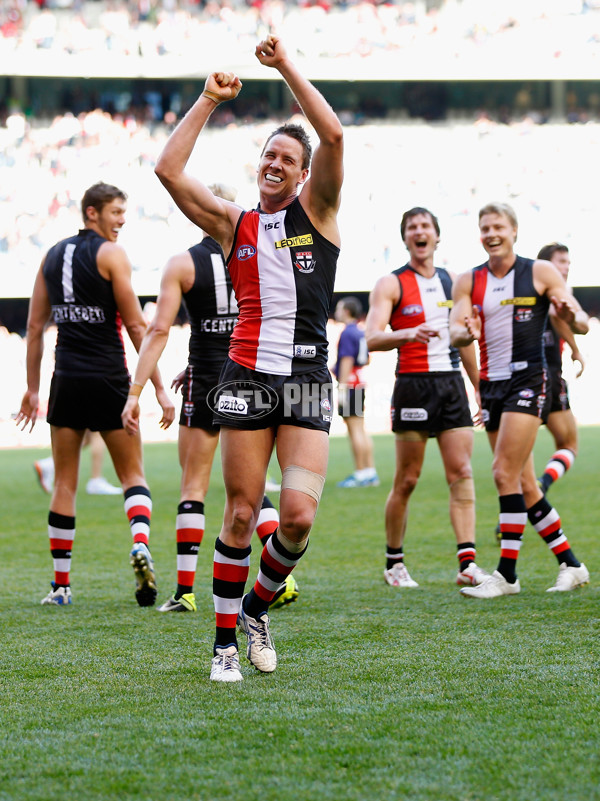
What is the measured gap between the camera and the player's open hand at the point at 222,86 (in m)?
3.84

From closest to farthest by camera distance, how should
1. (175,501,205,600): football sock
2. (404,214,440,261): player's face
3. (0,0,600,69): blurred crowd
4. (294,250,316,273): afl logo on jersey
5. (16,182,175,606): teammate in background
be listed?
(294,250,316,273): afl logo on jersey
(175,501,205,600): football sock
(16,182,175,606): teammate in background
(404,214,440,261): player's face
(0,0,600,69): blurred crowd

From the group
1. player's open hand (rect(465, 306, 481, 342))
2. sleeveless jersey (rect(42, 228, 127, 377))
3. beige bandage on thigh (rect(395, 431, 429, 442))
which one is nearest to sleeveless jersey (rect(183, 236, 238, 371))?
sleeveless jersey (rect(42, 228, 127, 377))

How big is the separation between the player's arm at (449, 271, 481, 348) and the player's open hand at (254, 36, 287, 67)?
229 cm

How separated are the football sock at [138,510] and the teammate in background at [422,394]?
4.99 ft

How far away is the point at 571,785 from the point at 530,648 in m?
1.67

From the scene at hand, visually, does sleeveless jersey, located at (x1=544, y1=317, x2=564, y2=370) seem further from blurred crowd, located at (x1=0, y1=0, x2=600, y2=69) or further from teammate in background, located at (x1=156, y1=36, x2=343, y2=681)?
blurred crowd, located at (x1=0, y1=0, x2=600, y2=69)

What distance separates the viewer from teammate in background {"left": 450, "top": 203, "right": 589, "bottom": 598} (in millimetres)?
5707

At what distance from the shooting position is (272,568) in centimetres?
405

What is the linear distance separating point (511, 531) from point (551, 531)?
1.29 ft

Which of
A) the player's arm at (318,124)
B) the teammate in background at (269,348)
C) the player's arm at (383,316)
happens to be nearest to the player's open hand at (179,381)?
the player's arm at (383,316)

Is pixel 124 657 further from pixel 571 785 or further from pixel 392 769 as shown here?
pixel 571 785

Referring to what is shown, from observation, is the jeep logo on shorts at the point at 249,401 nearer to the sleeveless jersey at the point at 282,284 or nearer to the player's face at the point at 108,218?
the sleeveless jersey at the point at 282,284

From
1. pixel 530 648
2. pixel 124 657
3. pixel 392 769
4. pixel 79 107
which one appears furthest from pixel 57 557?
pixel 79 107

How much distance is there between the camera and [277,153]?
397 cm
